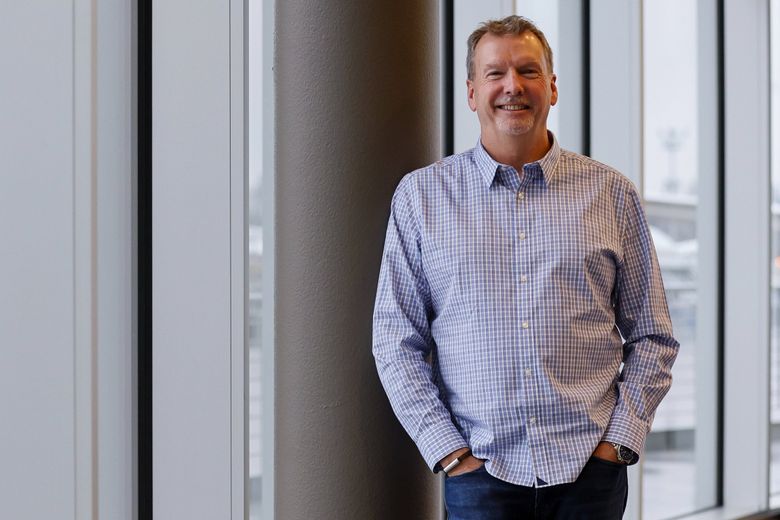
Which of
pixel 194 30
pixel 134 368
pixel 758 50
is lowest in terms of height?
pixel 134 368

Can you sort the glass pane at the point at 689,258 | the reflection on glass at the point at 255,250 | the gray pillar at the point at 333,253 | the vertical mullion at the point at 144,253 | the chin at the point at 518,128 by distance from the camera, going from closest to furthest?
the chin at the point at 518,128 → the gray pillar at the point at 333,253 → the vertical mullion at the point at 144,253 → the reflection on glass at the point at 255,250 → the glass pane at the point at 689,258

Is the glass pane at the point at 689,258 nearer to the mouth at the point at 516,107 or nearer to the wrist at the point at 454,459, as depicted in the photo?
the mouth at the point at 516,107

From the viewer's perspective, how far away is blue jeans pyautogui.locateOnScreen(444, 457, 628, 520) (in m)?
2.04

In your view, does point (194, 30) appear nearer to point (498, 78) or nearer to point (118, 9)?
point (118, 9)

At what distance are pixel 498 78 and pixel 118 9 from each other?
964 millimetres

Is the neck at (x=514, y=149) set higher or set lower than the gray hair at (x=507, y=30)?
lower

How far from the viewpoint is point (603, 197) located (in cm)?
221

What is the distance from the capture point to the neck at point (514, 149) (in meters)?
2.16

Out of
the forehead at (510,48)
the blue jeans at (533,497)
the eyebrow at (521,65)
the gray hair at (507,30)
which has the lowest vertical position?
the blue jeans at (533,497)

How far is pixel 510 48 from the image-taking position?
2133 mm

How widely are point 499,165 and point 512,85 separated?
0.57ft

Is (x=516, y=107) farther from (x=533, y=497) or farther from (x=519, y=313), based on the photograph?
(x=533, y=497)
